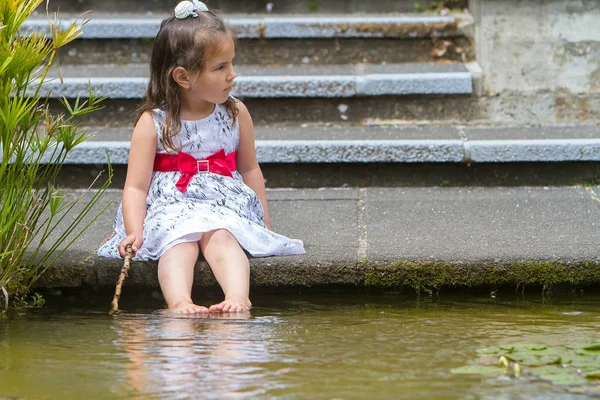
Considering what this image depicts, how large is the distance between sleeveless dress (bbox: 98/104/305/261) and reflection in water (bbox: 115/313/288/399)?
320 millimetres

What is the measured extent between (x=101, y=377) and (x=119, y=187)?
6.20 feet

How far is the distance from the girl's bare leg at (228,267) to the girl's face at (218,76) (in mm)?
484

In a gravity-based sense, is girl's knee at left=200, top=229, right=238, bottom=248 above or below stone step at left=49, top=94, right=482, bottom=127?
below

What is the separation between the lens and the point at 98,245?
3.08 m

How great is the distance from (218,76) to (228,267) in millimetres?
663

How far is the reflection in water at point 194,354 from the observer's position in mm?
2012

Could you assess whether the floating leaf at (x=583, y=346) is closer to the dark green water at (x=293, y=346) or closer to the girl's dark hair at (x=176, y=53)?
the dark green water at (x=293, y=346)

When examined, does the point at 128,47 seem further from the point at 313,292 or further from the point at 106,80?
the point at 313,292

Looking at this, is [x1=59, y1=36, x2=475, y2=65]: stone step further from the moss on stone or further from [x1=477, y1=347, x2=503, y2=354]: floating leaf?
[x1=477, y1=347, x2=503, y2=354]: floating leaf

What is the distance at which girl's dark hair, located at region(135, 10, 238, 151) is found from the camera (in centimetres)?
307

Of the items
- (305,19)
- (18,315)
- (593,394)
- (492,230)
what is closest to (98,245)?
(18,315)

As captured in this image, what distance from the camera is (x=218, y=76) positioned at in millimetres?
3090

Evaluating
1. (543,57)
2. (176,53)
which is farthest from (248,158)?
(543,57)

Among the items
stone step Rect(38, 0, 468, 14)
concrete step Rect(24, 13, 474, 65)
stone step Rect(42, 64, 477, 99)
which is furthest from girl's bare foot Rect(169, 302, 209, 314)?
stone step Rect(38, 0, 468, 14)
